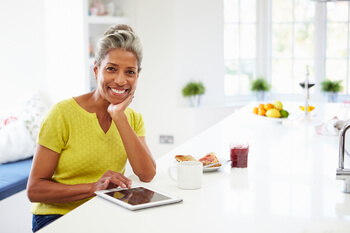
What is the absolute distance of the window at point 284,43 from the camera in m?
5.59

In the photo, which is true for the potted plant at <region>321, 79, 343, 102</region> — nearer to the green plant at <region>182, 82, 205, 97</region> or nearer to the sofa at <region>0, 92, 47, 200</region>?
the green plant at <region>182, 82, 205, 97</region>

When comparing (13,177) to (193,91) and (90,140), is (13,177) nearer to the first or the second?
(90,140)

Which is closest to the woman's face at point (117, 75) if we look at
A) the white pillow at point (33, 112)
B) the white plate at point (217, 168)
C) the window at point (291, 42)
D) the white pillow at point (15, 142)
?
the white plate at point (217, 168)

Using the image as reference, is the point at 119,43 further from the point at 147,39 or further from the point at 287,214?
the point at 147,39

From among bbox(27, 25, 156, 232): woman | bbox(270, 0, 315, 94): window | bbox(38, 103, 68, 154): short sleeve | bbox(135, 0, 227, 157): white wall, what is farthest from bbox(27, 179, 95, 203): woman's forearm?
bbox(270, 0, 315, 94): window

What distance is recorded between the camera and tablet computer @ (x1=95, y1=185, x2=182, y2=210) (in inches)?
55.3

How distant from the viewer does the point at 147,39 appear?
5.03m

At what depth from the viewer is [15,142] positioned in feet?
11.7

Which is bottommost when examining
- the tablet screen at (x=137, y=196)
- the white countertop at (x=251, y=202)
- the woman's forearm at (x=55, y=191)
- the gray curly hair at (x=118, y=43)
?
the woman's forearm at (x=55, y=191)

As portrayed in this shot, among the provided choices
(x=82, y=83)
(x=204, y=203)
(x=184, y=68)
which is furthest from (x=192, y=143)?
(x=184, y=68)

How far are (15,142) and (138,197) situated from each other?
2.36m

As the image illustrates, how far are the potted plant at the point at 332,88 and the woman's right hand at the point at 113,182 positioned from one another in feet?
14.3

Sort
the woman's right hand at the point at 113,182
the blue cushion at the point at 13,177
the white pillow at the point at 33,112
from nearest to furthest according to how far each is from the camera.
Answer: the woman's right hand at the point at 113,182
the blue cushion at the point at 13,177
the white pillow at the point at 33,112

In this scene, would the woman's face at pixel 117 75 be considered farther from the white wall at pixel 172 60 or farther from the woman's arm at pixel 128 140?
the white wall at pixel 172 60
